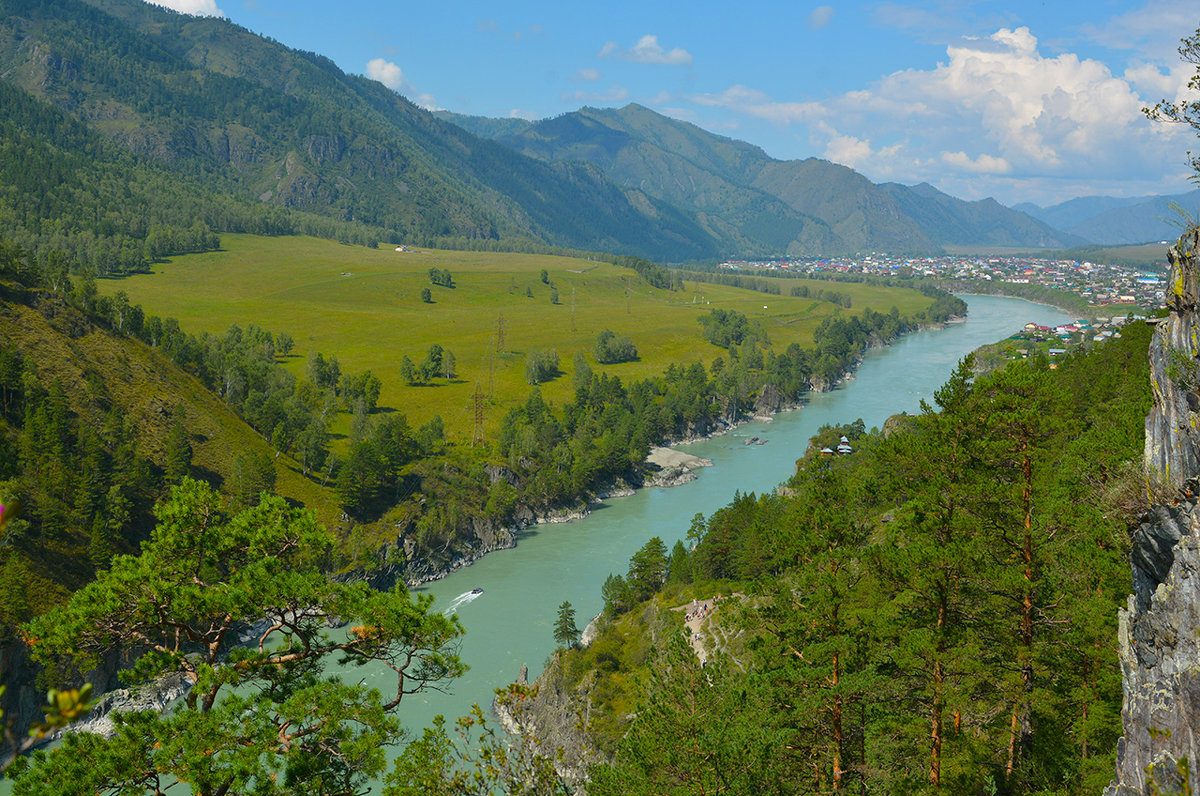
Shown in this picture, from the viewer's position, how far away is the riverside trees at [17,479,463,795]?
12.0 m

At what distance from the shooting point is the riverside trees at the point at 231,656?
39.3 feet

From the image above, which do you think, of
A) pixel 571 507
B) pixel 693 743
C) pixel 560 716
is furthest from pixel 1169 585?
pixel 571 507

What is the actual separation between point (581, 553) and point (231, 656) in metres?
59.8

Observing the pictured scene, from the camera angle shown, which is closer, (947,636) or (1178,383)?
(1178,383)

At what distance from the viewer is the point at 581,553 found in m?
72.6

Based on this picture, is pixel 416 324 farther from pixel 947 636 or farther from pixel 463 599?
pixel 947 636

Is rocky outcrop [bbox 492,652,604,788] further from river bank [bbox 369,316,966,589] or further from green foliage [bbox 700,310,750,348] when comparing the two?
green foliage [bbox 700,310,750,348]

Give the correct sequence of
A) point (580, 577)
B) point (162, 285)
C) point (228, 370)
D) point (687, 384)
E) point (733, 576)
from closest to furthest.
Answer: point (733, 576)
point (580, 577)
point (228, 370)
point (687, 384)
point (162, 285)

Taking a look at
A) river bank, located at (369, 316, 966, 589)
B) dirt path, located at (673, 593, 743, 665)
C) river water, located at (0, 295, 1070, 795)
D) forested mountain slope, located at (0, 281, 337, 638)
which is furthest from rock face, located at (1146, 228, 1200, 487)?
forested mountain slope, located at (0, 281, 337, 638)

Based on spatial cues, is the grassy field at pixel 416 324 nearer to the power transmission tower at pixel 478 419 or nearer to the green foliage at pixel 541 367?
the power transmission tower at pixel 478 419

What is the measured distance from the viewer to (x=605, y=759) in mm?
37219

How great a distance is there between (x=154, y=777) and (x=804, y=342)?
170205 mm

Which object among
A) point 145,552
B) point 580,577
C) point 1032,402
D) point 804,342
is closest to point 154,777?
point 145,552

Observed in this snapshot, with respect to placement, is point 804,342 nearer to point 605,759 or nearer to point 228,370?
point 228,370
